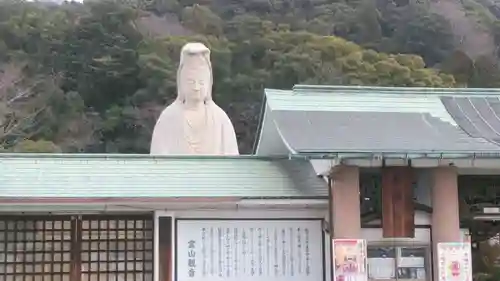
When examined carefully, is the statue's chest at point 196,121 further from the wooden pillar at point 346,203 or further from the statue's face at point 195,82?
the wooden pillar at point 346,203

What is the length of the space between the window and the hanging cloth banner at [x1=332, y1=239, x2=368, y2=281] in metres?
0.61

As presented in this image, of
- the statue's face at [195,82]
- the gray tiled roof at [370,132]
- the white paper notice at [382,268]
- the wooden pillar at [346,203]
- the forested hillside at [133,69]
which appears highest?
the forested hillside at [133,69]

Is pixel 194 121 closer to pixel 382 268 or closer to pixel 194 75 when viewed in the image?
pixel 194 75

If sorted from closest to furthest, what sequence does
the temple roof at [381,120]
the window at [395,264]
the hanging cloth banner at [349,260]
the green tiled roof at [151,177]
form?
the hanging cloth banner at [349,260]
the temple roof at [381,120]
the green tiled roof at [151,177]
the window at [395,264]

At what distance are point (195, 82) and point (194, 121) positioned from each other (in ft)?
2.66

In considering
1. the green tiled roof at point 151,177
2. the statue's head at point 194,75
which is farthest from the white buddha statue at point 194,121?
the green tiled roof at point 151,177

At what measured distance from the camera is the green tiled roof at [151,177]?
27.2 ft

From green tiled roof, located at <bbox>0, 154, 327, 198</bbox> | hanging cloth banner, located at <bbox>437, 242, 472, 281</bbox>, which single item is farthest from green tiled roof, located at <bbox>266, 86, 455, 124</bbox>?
hanging cloth banner, located at <bbox>437, 242, 472, 281</bbox>

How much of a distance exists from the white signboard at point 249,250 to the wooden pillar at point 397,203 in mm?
1007

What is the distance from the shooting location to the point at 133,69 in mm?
34781

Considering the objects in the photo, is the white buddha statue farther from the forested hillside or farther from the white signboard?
the forested hillside

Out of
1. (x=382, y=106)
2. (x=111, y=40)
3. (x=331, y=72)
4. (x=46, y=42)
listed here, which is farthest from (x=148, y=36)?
(x=382, y=106)

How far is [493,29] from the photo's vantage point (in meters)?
44.5

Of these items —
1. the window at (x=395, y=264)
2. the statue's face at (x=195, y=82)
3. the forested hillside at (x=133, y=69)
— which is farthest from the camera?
the forested hillside at (x=133, y=69)
